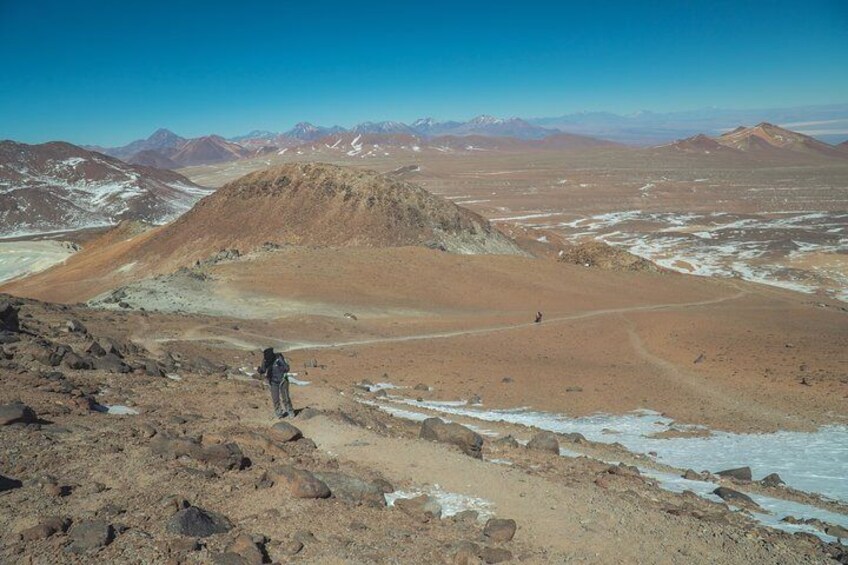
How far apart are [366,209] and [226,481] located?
40.7 metres

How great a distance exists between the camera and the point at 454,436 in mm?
10727

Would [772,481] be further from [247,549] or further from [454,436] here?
[247,549]

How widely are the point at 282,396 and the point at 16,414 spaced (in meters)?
4.14

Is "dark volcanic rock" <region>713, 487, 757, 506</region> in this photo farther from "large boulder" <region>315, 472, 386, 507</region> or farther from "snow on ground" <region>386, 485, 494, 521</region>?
"large boulder" <region>315, 472, 386, 507</region>

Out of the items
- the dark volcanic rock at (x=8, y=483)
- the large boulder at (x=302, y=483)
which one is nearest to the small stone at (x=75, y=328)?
the dark volcanic rock at (x=8, y=483)

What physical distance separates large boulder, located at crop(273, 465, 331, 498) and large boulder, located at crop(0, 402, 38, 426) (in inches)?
144

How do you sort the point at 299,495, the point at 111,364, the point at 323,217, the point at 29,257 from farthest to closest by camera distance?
the point at 29,257 → the point at 323,217 → the point at 111,364 → the point at 299,495

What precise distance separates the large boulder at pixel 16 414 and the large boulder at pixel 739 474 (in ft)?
38.4

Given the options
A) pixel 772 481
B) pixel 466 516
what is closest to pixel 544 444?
pixel 772 481

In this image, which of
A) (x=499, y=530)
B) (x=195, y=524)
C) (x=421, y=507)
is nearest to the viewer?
(x=195, y=524)

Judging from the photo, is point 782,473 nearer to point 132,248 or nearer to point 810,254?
point 132,248

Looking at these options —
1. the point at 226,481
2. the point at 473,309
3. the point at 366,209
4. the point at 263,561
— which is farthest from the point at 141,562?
the point at 366,209

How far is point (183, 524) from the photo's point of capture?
612cm

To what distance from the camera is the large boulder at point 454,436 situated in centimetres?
1063
